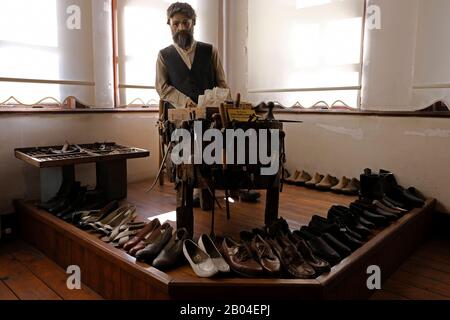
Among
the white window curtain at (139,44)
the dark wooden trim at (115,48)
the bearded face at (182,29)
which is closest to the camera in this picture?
the bearded face at (182,29)

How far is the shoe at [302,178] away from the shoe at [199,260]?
2.08m

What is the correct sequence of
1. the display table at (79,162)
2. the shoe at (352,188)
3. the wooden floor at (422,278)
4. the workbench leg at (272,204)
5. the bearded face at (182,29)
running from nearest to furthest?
Answer: the wooden floor at (422,278)
the workbench leg at (272,204)
the display table at (79,162)
the bearded face at (182,29)
the shoe at (352,188)

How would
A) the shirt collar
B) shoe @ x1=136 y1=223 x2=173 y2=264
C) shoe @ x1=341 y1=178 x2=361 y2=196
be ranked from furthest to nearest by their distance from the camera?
shoe @ x1=341 y1=178 x2=361 y2=196, the shirt collar, shoe @ x1=136 y1=223 x2=173 y2=264

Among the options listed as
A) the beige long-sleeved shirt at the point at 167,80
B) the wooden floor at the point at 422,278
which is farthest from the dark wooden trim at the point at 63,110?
the wooden floor at the point at 422,278

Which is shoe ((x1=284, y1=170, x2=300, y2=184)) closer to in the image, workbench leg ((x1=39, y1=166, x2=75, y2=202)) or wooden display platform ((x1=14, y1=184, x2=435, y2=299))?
wooden display platform ((x1=14, y1=184, x2=435, y2=299))

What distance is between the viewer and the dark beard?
9.91 ft

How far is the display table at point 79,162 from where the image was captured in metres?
2.68

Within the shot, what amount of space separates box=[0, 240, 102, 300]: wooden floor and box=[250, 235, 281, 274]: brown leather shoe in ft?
2.98

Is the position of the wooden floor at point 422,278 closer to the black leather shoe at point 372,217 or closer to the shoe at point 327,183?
the black leather shoe at point 372,217

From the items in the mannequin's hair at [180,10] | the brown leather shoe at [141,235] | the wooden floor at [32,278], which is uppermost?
the mannequin's hair at [180,10]

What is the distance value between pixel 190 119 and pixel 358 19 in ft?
7.18

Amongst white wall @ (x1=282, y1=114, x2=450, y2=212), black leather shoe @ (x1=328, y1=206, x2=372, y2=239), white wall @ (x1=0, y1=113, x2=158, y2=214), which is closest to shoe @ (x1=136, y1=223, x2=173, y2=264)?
black leather shoe @ (x1=328, y1=206, x2=372, y2=239)
